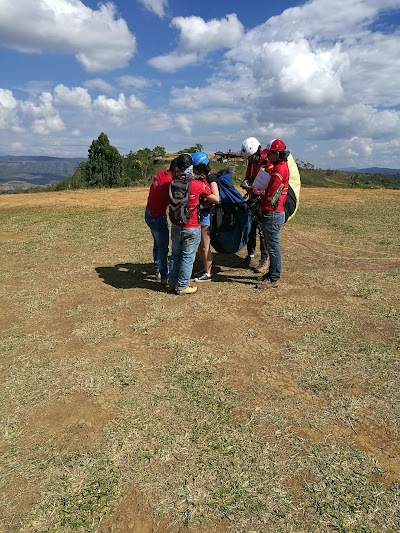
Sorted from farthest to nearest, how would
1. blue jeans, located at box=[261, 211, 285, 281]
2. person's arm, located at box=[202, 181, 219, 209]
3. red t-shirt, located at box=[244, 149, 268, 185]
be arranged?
red t-shirt, located at box=[244, 149, 268, 185] → blue jeans, located at box=[261, 211, 285, 281] → person's arm, located at box=[202, 181, 219, 209]

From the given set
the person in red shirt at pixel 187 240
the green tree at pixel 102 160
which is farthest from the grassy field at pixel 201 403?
the green tree at pixel 102 160

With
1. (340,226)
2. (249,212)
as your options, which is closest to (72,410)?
(249,212)

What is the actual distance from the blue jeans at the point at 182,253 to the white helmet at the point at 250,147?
179 cm

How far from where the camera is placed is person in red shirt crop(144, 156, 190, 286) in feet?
17.1

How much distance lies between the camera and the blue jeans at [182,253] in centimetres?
530

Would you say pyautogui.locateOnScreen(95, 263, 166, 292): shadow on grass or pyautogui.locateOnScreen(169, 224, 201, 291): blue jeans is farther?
pyautogui.locateOnScreen(95, 263, 166, 292): shadow on grass

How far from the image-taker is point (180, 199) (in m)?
5.07

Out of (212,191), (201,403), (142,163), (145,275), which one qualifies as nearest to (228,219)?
(212,191)

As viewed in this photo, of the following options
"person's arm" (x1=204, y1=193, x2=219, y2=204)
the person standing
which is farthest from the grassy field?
"person's arm" (x1=204, y1=193, x2=219, y2=204)

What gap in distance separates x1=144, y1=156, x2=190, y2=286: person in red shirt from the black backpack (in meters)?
0.17

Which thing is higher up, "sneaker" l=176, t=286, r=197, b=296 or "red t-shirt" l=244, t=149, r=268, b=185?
"red t-shirt" l=244, t=149, r=268, b=185

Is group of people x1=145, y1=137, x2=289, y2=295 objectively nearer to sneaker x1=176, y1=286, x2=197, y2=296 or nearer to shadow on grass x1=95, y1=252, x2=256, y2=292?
sneaker x1=176, y1=286, x2=197, y2=296

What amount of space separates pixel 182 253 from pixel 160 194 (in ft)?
2.94

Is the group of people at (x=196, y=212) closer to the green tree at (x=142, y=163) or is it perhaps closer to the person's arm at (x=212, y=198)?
the person's arm at (x=212, y=198)
